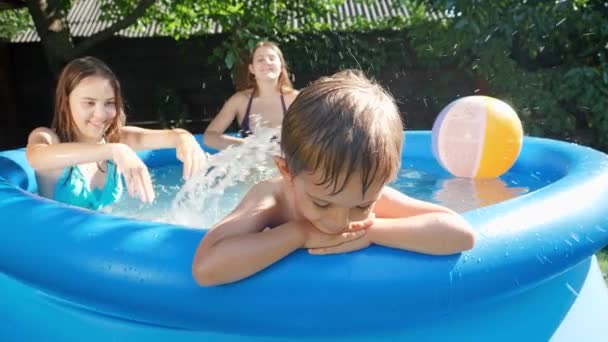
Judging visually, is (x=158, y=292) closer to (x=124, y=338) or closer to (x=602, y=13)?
(x=124, y=338)

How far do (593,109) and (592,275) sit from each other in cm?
424

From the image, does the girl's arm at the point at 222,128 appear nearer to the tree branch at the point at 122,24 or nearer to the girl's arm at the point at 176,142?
the girl's arm at the point at 176,142

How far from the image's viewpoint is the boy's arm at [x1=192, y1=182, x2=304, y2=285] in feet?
4.98

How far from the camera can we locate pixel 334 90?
4.94ft

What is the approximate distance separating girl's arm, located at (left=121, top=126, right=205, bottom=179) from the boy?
90 centimetres

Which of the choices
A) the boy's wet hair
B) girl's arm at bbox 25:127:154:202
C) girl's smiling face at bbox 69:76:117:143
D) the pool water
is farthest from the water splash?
the boy's wet hair

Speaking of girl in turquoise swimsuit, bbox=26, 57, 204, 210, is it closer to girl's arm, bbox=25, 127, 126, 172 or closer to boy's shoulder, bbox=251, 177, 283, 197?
girl's arm, bbox=25, 127, 126, 172

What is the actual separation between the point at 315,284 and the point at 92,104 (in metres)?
1.60

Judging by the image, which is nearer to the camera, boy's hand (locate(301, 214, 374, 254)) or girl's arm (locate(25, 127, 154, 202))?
boy's hand (locate(301, 214, 374, 254))

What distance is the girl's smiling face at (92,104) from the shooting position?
9.06ft

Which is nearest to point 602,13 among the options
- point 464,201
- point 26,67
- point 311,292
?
point 464,201

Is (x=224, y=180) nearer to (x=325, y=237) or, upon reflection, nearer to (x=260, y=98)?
(x=260, y=98)

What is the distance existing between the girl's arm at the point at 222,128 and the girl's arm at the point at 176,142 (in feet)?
3.42

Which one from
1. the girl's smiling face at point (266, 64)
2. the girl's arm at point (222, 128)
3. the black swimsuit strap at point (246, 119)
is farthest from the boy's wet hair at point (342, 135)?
the black swimsuit strap at point (246, 119)
